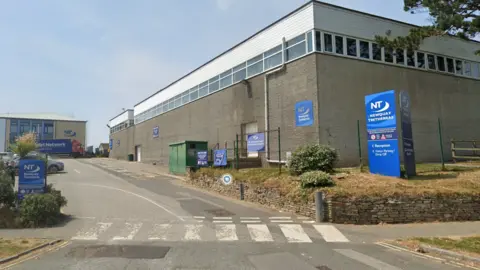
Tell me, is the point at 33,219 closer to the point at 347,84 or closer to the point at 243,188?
the point at 243,188

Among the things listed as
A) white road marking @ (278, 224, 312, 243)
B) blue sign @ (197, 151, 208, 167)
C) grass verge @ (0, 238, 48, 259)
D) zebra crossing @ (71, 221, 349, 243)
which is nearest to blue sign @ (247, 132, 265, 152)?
blue sign @ (197, 151, 208, 167)

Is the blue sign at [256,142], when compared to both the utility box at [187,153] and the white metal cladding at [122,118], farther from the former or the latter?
the white metal cladding at [122,118]

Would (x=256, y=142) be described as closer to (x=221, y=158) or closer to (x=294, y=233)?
(x=221, y=158)

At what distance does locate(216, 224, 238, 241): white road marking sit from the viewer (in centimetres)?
1006

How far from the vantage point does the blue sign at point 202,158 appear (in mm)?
25519

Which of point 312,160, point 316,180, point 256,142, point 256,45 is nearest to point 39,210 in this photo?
point 316,180

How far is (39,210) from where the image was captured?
11609 millimetres

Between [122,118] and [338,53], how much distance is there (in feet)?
182

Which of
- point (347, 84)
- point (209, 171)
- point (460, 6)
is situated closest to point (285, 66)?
point (347, 84)

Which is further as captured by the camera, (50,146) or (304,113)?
(50,146)

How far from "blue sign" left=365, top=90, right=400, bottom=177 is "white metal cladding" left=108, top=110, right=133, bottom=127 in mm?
55383

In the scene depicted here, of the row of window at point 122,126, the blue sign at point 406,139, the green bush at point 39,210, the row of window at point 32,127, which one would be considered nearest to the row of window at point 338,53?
the blue sign at point 406,139

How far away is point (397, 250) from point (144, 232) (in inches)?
261

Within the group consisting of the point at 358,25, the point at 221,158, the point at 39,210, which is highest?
the point at 358,25
